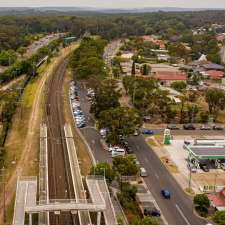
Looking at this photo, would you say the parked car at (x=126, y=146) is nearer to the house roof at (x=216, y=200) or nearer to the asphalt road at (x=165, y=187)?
the asphalt road at (x=165, y=187)

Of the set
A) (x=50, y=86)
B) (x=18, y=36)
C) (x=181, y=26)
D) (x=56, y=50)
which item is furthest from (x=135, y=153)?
(x=181, y=26)

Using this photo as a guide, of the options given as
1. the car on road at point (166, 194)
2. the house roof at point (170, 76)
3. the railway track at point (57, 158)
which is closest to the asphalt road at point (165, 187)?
the car on road at point (166, 194)

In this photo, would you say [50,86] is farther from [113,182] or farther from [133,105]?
[113,182]

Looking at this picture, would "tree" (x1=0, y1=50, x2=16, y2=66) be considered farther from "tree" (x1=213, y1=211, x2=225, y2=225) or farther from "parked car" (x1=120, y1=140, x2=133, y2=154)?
"tree" (x1=213, y1=211, x2=225, y2=225)

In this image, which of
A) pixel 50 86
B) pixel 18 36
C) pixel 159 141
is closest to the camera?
pixel 159 141

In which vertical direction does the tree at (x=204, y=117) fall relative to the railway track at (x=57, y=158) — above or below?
below
